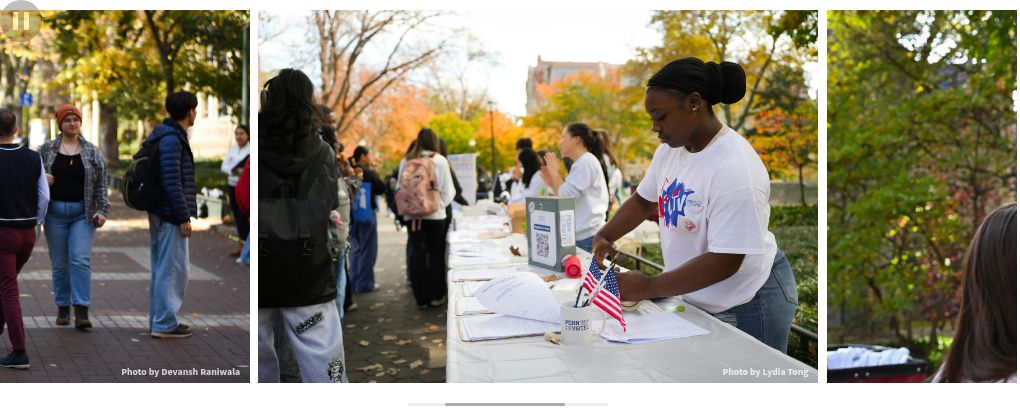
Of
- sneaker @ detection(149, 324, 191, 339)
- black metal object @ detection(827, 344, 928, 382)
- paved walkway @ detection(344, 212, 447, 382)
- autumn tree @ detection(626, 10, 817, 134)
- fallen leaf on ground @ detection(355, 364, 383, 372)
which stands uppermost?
autumn tree @ detection(626, 10, 817, 134)

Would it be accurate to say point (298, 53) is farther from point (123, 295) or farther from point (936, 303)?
point (936, 303)

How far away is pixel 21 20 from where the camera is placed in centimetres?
299

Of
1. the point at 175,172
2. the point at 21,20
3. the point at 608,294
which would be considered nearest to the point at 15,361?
the point at 175,172

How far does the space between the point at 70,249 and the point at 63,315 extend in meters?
0.48

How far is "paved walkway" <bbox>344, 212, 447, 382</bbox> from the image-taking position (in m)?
4.72

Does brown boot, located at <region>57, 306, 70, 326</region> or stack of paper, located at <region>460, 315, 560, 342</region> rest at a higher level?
stack of paper, located at <region>460, 315, 560, 342</region>

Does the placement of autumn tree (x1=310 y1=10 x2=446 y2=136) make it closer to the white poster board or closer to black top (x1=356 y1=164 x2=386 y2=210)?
black top (x1=356 y1=164 x2=386 y2=210)

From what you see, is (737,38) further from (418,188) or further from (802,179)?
(418,188)

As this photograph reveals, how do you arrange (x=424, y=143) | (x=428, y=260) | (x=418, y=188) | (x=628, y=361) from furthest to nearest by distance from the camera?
1. (x=428, y=260)
2. (x=424, y=143)
3. (x=418, y=188)
4. (x=628, y=361)

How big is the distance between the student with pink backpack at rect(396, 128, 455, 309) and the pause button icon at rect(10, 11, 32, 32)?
3346 millimetres

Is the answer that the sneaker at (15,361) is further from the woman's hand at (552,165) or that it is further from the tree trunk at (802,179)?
the tree trunk at (802,179)

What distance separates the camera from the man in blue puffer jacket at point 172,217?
14.5 feet

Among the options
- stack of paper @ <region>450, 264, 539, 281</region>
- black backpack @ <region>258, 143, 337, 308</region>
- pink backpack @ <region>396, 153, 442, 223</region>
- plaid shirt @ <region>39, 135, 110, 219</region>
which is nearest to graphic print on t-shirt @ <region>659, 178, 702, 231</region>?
stack of paper @ <region>450, 264, 539, 281</region>

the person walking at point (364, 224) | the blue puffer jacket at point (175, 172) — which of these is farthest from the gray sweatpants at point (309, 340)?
the person walking at point (364, 224)
